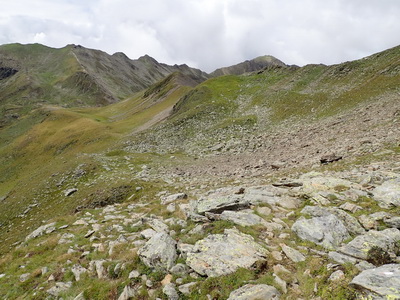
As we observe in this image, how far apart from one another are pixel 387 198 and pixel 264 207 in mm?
5777

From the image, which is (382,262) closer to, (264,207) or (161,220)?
(264,207)

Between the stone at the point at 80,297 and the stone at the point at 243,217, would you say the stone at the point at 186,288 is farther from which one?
the stone at the point at 243,217

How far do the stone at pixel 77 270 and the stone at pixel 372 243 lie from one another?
36.4 ft

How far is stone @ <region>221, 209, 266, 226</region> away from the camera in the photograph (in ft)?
38.4

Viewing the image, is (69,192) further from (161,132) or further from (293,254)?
(293,254)

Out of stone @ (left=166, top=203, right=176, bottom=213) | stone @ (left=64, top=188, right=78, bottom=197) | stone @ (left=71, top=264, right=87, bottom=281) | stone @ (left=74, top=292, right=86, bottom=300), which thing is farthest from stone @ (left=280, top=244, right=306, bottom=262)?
stone @ (left=64, top=188, right=78, bottom=197)

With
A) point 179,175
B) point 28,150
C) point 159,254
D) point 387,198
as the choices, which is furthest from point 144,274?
point 28,150

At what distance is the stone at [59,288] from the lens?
32.6 feet

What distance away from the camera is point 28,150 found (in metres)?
73.6

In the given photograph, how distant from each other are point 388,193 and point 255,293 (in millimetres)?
8840

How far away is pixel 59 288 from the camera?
398 inches

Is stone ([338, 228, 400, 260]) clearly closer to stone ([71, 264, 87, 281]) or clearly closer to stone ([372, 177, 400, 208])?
stone ([372, 177, 400, 208])

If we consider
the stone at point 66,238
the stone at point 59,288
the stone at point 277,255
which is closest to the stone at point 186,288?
the stone at point 277,255

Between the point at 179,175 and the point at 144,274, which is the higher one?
the point at 179,175
